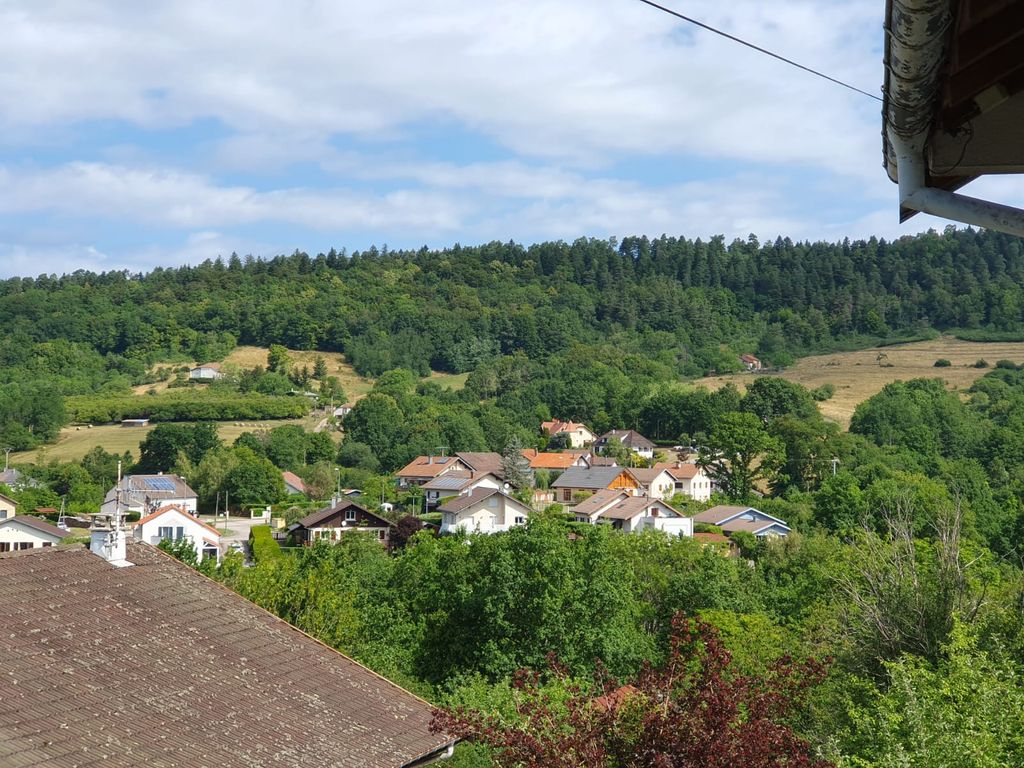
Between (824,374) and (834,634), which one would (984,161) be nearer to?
(834,634)

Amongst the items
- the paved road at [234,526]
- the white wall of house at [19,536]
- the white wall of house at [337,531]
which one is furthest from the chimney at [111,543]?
the white wall of house at [337,531]

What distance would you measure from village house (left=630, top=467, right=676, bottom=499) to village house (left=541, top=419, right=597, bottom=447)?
19458mm

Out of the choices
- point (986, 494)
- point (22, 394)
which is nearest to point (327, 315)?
point (22, 394)

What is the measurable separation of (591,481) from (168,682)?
5581cm

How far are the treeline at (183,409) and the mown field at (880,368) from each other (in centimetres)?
3729

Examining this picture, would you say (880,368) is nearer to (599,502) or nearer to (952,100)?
(599,502)

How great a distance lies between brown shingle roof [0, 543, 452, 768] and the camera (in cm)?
822

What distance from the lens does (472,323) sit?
393 feet

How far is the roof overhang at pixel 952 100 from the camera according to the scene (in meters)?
2.14

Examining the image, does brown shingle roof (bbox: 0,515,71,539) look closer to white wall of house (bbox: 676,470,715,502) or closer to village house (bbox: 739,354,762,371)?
white wall of house (bbox: 676,470,715,502)

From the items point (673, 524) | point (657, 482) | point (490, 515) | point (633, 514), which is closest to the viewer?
point (673, 524)

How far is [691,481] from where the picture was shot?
215ft

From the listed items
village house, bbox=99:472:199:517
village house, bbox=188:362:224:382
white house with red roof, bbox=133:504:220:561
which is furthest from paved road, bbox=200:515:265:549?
village house, bbox=188:362:224:382

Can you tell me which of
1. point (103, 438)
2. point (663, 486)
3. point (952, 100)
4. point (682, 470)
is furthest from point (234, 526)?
point (952, 100)
